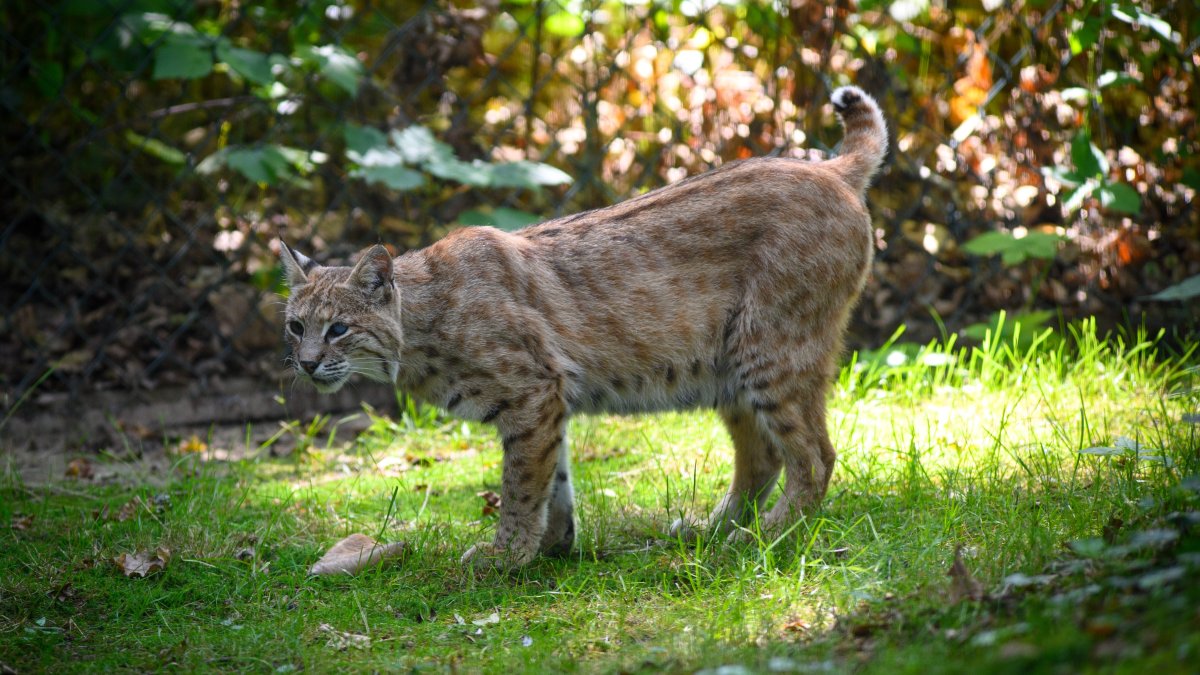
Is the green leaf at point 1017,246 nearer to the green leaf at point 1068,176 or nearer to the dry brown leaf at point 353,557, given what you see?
the green leaf at point 1068,176

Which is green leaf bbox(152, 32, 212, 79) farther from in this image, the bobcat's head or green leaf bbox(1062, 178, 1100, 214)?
green leaf bbox(1062, 178, 1100, 214)

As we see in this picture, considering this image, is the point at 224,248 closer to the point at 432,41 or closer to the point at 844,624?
the point at 432,41

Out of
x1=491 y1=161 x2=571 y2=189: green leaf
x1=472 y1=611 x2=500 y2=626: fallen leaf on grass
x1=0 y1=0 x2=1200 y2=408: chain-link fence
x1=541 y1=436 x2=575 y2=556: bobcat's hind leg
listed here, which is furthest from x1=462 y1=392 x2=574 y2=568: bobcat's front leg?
x1=0 y1=0 x2=1200 y2=408: chain-link fence

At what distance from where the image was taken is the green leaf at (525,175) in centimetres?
565

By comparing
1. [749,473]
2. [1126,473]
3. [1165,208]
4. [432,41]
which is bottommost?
[749,473]

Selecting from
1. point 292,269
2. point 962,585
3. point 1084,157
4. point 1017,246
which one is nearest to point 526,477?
point 292,269

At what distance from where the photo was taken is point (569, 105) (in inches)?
276

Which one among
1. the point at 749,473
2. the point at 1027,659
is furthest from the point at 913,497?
the point at 1027,659

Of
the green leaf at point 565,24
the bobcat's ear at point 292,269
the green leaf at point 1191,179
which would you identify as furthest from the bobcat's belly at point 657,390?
the green leaf at point 1191,179

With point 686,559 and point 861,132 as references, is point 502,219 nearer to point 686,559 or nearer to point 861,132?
point 861,132

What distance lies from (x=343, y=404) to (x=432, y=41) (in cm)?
214

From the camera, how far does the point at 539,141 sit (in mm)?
6949

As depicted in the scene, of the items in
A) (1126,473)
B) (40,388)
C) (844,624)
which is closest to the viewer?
(844,624)

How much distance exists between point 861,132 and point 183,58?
10.8 feet
